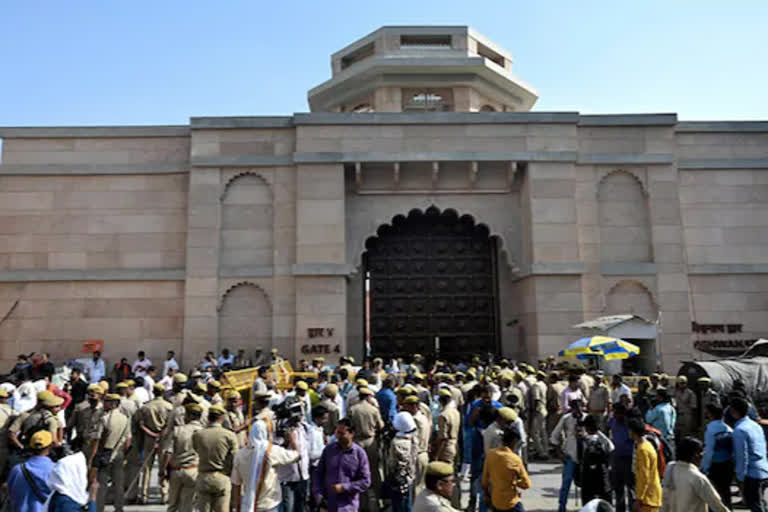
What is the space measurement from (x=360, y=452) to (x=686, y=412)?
22.9 feet

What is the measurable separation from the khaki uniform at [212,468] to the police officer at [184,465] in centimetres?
72

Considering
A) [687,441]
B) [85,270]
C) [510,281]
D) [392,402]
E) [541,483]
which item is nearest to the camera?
[687,441]

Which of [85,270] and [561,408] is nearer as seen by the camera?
[561,408]

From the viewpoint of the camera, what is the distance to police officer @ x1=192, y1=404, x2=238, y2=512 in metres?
6.28

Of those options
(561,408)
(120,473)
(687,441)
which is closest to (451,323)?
(561,408)

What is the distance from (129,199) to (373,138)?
26.5 feet

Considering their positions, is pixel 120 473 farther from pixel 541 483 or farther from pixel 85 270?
pixel 85 270

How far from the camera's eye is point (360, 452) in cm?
595

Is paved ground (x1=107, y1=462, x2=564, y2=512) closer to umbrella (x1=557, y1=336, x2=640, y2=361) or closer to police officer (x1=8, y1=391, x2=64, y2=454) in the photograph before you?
police officer (x1=8, y1=391, x2=64, y2=454)

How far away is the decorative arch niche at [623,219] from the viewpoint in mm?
18859

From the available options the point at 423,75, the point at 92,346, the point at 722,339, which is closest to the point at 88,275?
the point at 92,346

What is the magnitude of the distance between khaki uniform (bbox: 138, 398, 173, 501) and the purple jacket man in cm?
358

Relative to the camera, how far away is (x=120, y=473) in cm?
802

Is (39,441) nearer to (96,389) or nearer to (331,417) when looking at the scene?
(96,389)
